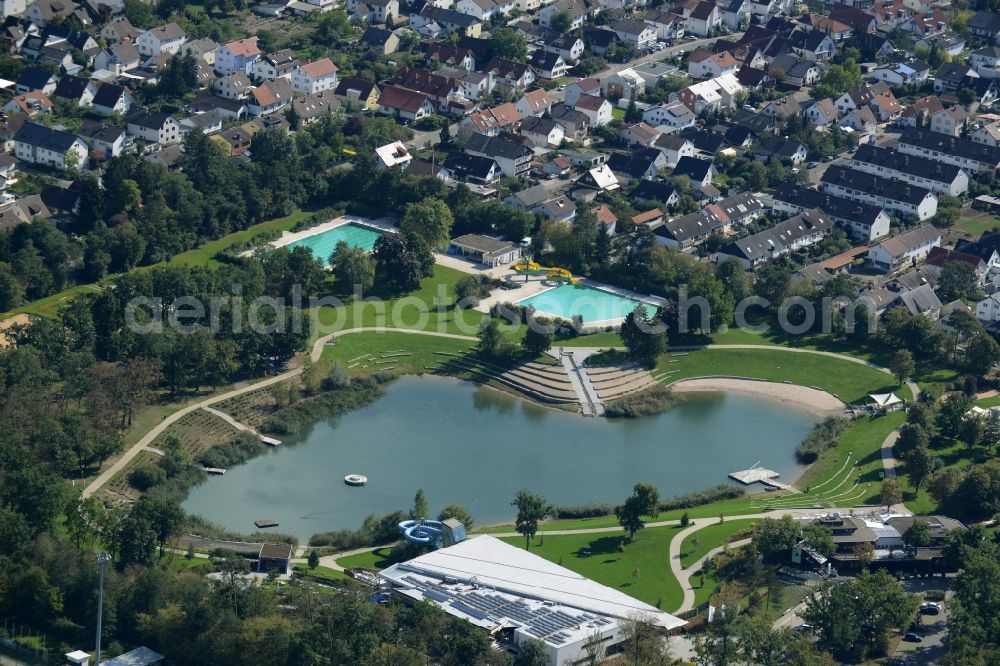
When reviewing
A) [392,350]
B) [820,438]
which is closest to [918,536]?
[820,438]

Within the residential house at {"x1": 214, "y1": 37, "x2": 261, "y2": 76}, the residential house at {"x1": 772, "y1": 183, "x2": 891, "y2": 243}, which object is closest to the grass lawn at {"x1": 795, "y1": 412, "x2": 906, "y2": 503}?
the residential house at {"x1": 772, "y1": 183, "x2": 891, "y2": 243}

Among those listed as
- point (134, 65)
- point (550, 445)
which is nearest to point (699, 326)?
point (550, 445)

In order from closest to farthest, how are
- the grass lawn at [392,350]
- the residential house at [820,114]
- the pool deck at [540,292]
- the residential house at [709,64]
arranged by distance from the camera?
the grass lawn at [392,350] → the pool deck at [540,292] → the residential house at [820,114] → the residential house at [709,64]

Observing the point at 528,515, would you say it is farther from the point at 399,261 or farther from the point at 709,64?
the point at 709,64

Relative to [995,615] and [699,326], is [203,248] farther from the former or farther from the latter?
[995,615]

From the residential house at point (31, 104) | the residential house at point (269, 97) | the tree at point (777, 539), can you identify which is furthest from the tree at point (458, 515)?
the residential house at point (31, 104)

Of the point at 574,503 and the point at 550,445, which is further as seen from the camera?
the point at 550,445

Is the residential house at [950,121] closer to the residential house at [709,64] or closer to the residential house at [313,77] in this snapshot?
the residential house at [709,64]
